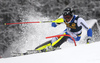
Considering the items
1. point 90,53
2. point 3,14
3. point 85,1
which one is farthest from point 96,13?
point 90,53

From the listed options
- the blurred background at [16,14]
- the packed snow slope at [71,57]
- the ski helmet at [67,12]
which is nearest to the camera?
the packed snow slope at [71,57]

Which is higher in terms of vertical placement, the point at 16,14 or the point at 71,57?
the point at 16,14

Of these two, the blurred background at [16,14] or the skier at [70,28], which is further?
the blurred background at [16,14]

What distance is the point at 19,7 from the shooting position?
10.1 meters

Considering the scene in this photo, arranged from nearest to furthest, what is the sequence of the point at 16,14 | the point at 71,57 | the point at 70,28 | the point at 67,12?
the point at 71,57 → the point at 67,12 → the point at 70,28 → the point at 16,14

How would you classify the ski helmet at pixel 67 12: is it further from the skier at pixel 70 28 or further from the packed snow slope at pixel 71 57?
the packed snow slope at pixel 71 57

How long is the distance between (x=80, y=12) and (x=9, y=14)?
7.63 meters

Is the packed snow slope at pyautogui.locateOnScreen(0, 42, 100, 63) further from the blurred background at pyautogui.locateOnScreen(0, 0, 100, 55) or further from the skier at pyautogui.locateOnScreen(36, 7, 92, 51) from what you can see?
the blurred background at pyautogui.locateOnScreen(0, 0, 100, 55)

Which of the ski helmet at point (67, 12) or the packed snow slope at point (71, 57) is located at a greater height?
the ski helmet at point (67, 12)

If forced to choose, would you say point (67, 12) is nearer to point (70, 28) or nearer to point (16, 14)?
point (70, 28)

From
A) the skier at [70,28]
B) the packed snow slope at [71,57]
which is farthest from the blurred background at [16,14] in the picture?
the packed snow slope at [71,57]

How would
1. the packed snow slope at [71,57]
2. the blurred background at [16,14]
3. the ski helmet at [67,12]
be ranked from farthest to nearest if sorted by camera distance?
1. the blurred background at [16,14]
2. the ski helmet at [67,12]
3. the packed snow slope at [71,57]

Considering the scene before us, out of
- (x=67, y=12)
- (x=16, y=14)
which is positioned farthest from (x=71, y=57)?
(x=16, y=14)

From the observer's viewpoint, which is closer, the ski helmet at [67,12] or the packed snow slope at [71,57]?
the packed snow slope at [71,57]
